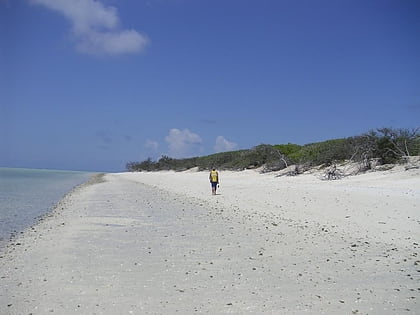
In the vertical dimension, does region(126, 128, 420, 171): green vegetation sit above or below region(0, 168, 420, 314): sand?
above

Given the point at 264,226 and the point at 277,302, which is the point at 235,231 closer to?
the point at 264,226

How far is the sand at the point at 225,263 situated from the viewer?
4.91m

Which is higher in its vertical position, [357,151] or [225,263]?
[357,151]

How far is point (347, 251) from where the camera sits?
299 inches

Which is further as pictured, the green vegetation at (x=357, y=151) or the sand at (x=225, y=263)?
the green vegetation at (x=357, y=151)

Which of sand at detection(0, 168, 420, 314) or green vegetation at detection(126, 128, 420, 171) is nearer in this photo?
sand at detection(0, 168, 420, 314)

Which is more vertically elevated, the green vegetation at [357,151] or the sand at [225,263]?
the green vegetation at [357,151]

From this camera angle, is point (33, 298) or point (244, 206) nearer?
point (33, 298)

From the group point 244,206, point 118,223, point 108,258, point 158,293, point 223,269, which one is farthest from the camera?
point 244,206

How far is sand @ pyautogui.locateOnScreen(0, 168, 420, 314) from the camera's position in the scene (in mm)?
4906

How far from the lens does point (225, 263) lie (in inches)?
271

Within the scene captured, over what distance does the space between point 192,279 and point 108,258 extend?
2150 millimetres

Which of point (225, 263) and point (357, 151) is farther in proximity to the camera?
point (357, 151)

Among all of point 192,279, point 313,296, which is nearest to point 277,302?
point 313,296
